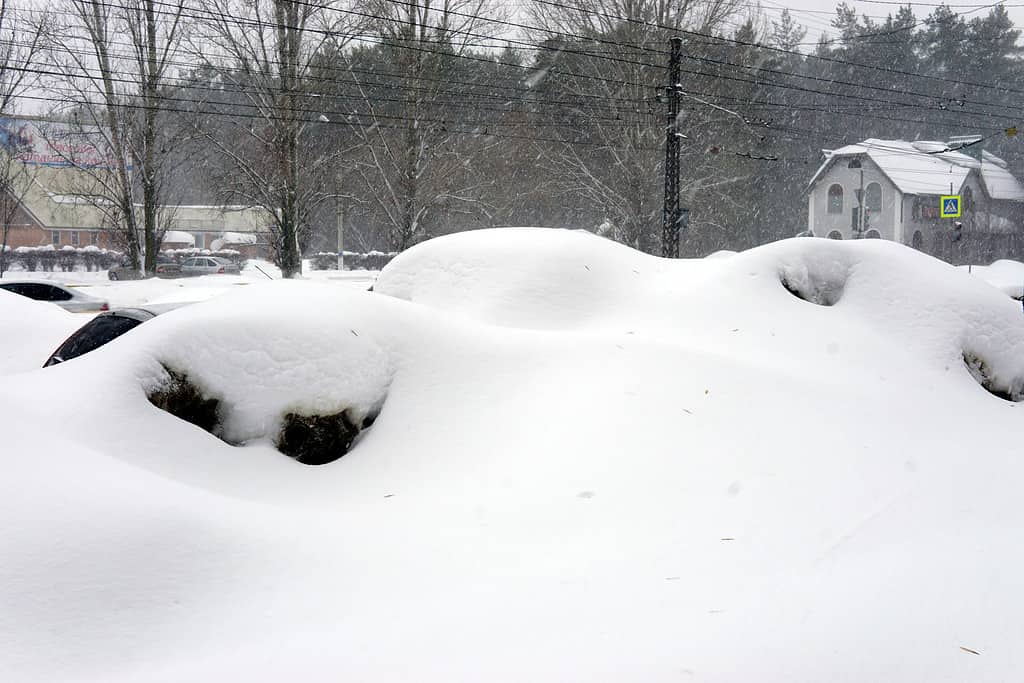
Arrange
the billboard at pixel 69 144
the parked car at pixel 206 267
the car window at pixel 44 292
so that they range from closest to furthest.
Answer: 1. the car window at pixel 44 292
2. the billboard at pixel 69 144
3. the parked car at pixel 206 267

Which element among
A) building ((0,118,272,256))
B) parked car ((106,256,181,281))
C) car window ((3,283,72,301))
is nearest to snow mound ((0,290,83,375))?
car window ((3,283,72,301))

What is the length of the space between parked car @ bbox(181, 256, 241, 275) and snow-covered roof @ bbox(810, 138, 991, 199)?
33.3 metres

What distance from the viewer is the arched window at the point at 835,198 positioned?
52.0m

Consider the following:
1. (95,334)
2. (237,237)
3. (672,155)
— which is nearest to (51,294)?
(95,334)

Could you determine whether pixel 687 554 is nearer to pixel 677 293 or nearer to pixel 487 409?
pixel 487 409

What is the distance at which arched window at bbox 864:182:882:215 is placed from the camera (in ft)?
165

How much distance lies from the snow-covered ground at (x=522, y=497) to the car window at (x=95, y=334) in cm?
380

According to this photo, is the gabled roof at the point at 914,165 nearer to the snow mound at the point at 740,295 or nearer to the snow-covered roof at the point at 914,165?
the snow-covered roof at the point at 914,165

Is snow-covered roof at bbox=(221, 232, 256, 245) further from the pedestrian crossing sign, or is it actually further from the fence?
the pedestrian crossing sign

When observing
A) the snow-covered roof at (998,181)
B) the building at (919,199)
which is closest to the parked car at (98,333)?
the building at (919,199)

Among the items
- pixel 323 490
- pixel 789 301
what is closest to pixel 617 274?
pixel 789 301

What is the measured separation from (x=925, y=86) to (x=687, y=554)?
6432 centimetres

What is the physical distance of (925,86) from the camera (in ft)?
194

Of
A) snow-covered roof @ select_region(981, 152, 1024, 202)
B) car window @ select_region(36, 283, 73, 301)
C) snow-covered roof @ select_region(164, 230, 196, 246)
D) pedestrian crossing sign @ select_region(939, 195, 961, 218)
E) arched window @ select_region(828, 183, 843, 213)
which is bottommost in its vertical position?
car window @ select_region(36, 283, 73, 301)
